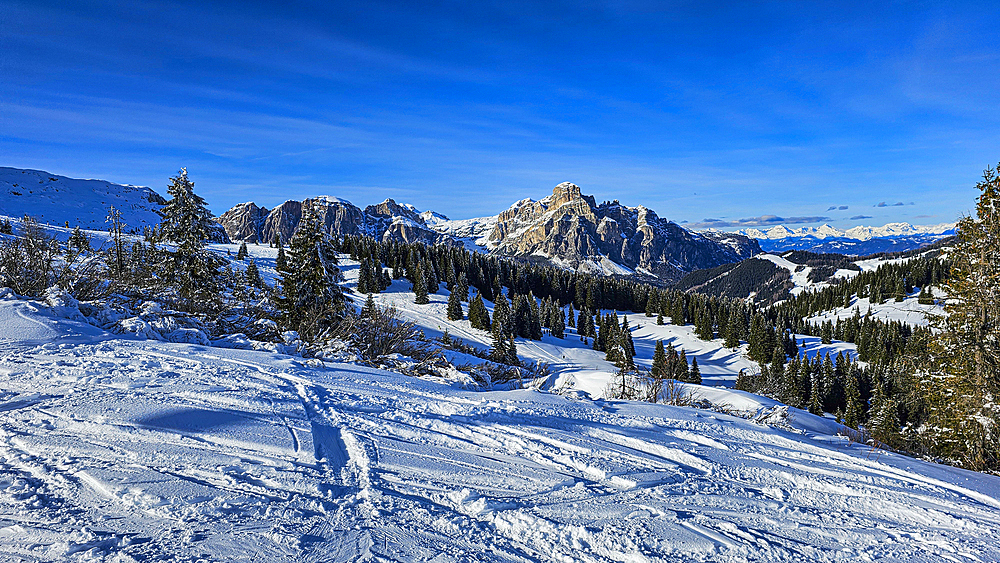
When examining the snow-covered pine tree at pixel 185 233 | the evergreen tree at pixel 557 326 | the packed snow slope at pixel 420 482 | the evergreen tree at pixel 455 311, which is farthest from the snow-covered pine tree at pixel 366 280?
the packed snow slope at pixel 420 482

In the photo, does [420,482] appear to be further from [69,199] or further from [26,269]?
[69,199]

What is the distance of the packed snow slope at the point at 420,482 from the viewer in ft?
9.49

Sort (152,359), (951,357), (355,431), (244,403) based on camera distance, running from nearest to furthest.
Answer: (355,431) < (244,403) < (152,359) < (951,357)

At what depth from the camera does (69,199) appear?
152000 mm

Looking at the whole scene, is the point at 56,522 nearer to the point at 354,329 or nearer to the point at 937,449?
the point at 354,329

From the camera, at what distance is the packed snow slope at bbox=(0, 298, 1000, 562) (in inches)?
114

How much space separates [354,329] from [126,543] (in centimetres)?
820

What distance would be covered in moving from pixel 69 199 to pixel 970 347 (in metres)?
214

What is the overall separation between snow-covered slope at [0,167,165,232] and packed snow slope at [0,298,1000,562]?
15181 centimetres

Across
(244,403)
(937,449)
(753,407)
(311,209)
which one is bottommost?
(937,449)

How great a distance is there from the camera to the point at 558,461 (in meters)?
4.39

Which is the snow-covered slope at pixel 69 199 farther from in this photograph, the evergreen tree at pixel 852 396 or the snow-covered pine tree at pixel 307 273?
the evergreen tree at pixel 852 396

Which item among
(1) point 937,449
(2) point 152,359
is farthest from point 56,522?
(1) point 937,449

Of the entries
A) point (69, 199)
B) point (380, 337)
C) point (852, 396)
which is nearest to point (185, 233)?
point (380, 337)
